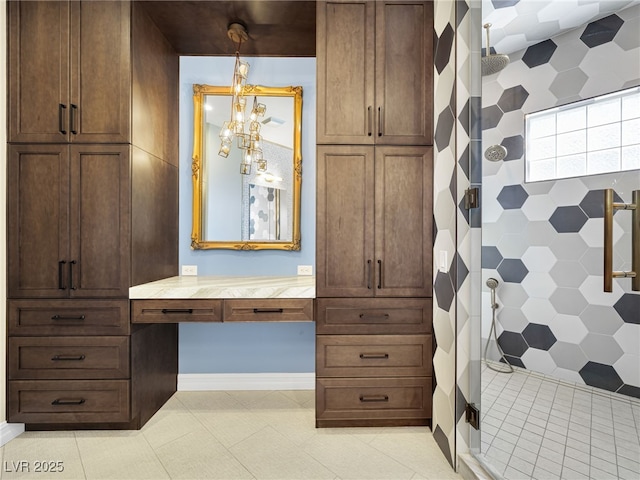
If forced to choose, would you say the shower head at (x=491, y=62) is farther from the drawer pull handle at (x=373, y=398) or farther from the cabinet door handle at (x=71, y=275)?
the cabinet door handle at (x=71, y=275)

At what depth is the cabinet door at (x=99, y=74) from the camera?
1.77m

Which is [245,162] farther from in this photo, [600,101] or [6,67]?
[600,101]

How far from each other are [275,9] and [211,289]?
1813 millimetres

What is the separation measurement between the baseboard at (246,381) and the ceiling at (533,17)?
95.4 inches

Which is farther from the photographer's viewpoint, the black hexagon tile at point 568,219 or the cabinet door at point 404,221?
the cabinet door at point 404,221

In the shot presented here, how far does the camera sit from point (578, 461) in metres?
1.21

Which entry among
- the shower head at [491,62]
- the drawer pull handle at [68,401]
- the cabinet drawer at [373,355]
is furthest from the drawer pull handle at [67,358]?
the shower head at [491,62]

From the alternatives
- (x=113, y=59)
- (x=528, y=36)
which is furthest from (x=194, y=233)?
(x=528, y=36)

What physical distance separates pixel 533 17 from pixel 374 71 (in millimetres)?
780

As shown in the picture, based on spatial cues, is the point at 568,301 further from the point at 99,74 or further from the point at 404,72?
the point at 99,74

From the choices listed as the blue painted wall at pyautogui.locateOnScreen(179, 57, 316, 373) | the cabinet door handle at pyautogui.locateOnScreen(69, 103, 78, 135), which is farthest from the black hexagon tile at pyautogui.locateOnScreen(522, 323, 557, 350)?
the cabinet door handle at pyautogui.locateOnScreen(69, 103, 78, 135)

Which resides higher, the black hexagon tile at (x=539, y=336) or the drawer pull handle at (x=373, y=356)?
the black hexagon tile at (x=539, y=336)

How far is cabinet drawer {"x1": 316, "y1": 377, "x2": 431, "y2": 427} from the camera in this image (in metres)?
1.81

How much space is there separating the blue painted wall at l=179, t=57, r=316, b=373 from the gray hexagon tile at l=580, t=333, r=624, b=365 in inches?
64.9
